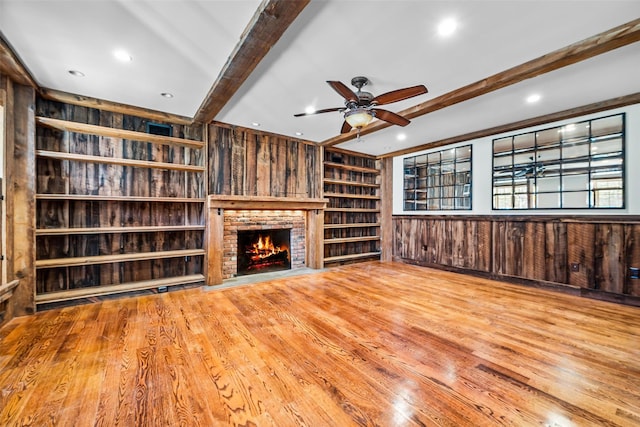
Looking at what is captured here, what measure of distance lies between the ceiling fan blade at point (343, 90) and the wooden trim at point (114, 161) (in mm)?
2625

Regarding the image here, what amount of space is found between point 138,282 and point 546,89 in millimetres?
5916

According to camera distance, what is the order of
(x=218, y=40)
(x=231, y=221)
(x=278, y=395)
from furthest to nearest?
(x=231, y=221) < (x=218, y=40) < (x=278, y=395)

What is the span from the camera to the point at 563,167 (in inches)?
158

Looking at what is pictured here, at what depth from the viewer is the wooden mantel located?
412cm

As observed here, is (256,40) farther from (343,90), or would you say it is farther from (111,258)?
(111,258)

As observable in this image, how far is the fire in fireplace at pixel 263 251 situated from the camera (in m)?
4.89

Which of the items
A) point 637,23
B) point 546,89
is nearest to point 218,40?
point 637,23

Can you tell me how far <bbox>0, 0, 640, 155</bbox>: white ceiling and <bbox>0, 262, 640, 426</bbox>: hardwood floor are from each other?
262 centimetres

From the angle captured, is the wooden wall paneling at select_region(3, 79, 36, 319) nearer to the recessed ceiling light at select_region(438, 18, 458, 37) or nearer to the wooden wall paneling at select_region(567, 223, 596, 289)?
the recessed ceiling light at select_region(438, 18, 458, 37)

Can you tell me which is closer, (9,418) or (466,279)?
(9,418)

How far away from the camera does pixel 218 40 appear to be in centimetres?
223

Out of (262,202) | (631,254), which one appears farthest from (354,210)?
(631,254)

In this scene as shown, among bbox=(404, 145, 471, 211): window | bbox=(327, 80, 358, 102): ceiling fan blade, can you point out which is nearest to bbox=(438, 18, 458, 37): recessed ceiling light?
bbox=(327, 80, 358, 102): ceiling fan blade

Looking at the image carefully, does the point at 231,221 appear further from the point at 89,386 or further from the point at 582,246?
the point at 582,246
